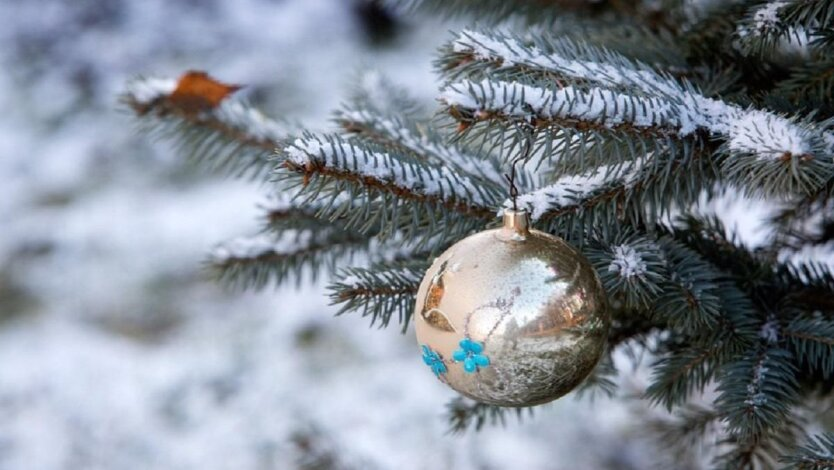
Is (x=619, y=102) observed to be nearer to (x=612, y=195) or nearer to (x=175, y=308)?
(x=612, y=195)

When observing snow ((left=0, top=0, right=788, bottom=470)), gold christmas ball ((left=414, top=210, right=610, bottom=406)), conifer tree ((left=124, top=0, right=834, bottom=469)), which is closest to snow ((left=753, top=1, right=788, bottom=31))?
conifer tree ((left=124, top=0, right=834, bottom=469))

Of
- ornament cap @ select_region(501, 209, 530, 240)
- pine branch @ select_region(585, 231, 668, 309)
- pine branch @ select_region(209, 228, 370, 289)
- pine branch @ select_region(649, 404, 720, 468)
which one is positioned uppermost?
ornament cap @ select_region(501, 209, 530, 240)

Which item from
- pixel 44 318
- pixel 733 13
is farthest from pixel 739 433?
pixel 44 318

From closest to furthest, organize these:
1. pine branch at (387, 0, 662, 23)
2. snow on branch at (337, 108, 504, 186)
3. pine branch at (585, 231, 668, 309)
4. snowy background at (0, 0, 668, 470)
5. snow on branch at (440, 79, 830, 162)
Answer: snow on branch at (440, 79, 830, 162) < pine branch at (585, 231, 668, 309) < snow on branch at (337, 108, 504, 186) < pine branch at (387, 0, 662, 23) < snowy background at (0, 0, 668, 470)

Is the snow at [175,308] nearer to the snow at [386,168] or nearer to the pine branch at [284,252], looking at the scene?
the pine branch at [284,252]

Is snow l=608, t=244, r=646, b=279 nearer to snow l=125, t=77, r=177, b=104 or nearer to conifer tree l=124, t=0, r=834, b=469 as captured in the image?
conifer tree l=124, t=0, r=834, b=469

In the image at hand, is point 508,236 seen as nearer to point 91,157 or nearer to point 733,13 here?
point 733,13

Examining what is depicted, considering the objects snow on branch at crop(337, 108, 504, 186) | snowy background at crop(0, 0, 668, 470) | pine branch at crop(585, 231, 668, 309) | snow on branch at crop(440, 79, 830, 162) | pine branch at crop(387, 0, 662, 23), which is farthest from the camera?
snowy background at crop(0, 0, 668, 470)
